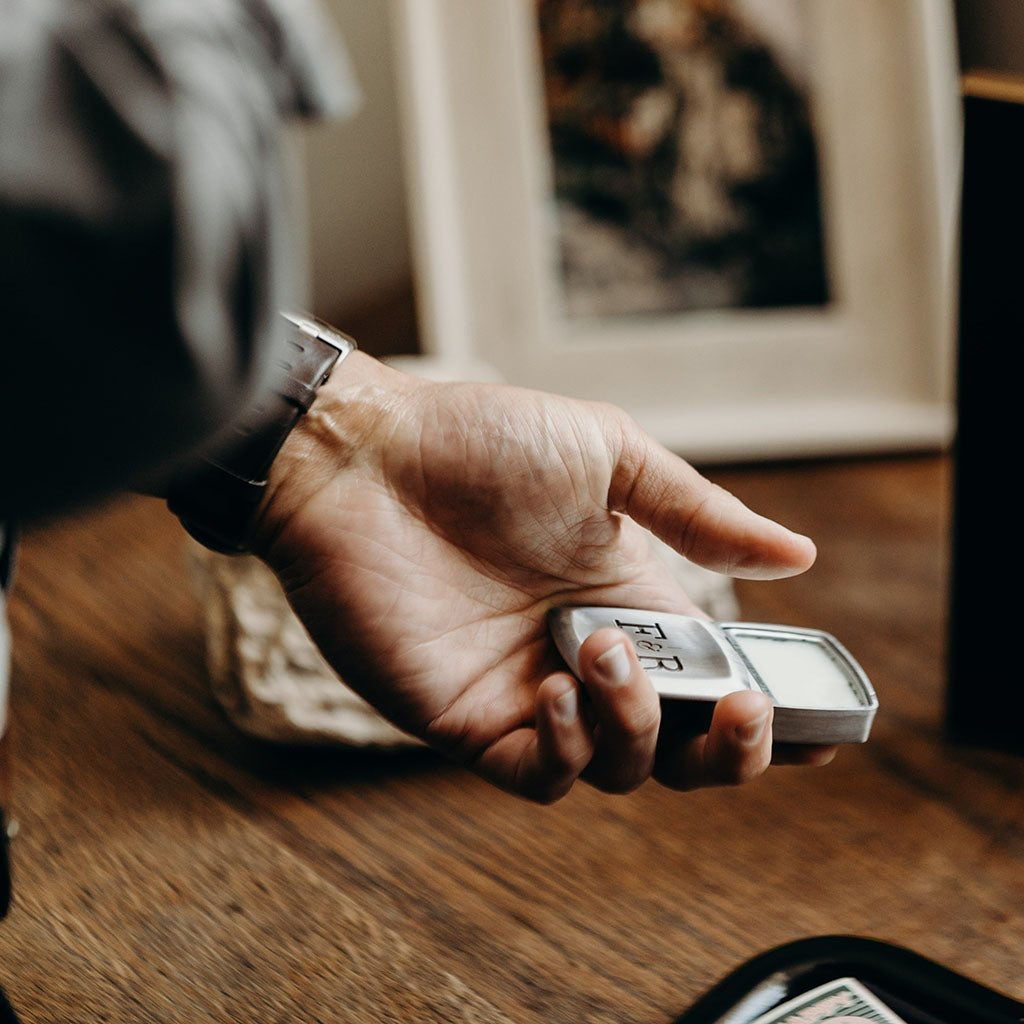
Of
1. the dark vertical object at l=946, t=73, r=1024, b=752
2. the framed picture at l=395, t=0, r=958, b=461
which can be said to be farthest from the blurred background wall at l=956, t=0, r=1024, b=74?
the dark vertical object at l=946, t=73, r=1024, b=752

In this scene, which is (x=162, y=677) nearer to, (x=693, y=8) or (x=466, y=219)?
(x=466, y=219)

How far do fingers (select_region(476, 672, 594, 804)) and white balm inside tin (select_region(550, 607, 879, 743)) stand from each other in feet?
0.06

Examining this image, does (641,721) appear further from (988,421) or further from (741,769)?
(988,421)

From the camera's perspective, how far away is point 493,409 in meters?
0.62

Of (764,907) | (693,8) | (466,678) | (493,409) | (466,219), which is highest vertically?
(693,8)

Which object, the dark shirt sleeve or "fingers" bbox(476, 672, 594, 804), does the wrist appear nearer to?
"fingers" bbox(476, 672, 594, 804)

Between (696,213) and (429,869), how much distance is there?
962 millimetres

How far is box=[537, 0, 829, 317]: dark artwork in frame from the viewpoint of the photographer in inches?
52.2

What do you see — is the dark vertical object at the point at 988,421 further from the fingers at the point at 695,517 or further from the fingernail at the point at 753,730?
the fingernail at the point at 753,730

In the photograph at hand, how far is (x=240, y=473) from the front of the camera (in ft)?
1.94

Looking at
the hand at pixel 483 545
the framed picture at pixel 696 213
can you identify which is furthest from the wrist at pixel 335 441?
the framed picture at pixel 696 213

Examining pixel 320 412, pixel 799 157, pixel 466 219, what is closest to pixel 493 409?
pixel 320 412

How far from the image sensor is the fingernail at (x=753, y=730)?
0.50 meters

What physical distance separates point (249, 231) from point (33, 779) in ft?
1.89
